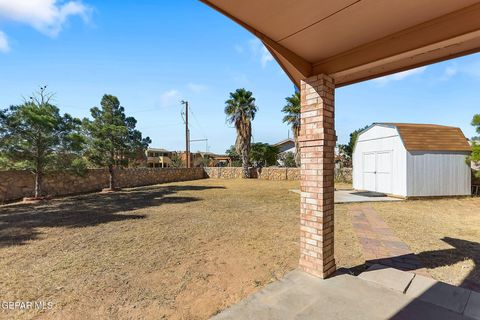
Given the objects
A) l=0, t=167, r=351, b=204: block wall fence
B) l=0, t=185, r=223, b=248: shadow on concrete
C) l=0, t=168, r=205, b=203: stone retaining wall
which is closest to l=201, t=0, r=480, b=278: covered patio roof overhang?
l=0, t=185, r=223, b=248: shadow on concrete

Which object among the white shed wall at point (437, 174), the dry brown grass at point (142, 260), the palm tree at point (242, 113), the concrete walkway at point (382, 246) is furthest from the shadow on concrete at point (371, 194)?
the palm tree at point (242, 113)

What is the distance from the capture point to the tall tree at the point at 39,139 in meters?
9.57

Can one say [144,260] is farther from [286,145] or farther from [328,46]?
[286,145]

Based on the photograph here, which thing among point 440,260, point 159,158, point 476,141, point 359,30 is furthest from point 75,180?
Answer: point 159,158

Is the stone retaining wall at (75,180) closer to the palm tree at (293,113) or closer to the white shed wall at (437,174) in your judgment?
the palm tree at (293,113)

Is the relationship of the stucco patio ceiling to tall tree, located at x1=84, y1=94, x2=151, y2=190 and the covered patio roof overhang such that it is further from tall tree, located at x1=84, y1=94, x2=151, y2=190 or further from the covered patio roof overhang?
tall tree, located at x1=84, y1=94, x2=151, y2=190

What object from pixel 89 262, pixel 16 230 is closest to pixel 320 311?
pixel 89 262

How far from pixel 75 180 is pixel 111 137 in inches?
122

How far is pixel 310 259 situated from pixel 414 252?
8.37 ft

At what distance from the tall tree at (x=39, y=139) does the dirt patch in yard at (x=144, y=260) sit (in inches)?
136

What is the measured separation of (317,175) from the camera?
10.3ft

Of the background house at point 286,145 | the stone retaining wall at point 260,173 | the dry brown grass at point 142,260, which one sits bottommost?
the dry brown grass at point 142,260

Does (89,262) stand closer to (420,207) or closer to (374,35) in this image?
(374,35)

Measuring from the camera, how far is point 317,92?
3197 millimetres
